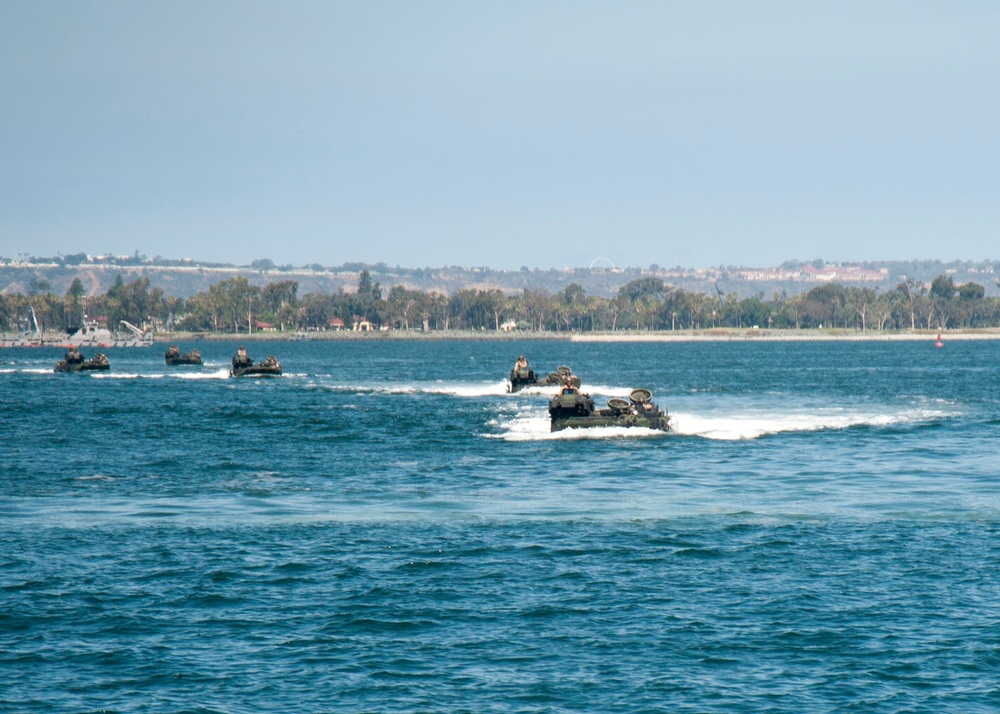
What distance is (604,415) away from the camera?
2424 inches

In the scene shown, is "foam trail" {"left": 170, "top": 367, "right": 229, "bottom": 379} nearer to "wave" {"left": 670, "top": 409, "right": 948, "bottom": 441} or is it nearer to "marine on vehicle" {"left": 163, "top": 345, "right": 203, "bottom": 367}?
"marine on vehicle" {"left": 163, "top": 345, "right": 203, "bottom": 367}

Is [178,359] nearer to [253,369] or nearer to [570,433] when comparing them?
[253,369]

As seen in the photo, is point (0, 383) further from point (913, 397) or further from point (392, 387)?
point (913, 397)

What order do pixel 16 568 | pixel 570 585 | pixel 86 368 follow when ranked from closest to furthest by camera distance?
1. pixel 570 585
2. pixel 16 568
3. pixel 86 368

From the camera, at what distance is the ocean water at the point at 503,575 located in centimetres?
1992

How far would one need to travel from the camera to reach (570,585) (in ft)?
85.7

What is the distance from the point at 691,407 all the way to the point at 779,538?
5112 cm

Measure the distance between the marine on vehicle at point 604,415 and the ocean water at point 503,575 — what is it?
6.75 feet

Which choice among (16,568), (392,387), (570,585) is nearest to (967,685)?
(570,585)

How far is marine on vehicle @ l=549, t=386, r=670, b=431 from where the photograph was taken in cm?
6092

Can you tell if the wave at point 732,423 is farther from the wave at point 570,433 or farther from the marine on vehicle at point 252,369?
the marine on vehicle at point 252,369

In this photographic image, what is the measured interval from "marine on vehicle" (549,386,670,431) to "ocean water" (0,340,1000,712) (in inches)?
81.0

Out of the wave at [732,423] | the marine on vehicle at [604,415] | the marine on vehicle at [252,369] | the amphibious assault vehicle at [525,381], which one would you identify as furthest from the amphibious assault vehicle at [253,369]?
the marine on vehicle at [604,415]

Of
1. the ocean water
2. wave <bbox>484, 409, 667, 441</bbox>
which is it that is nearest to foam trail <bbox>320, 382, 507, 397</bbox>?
wave <bbox>484, 409, 667, 441</bbox>
